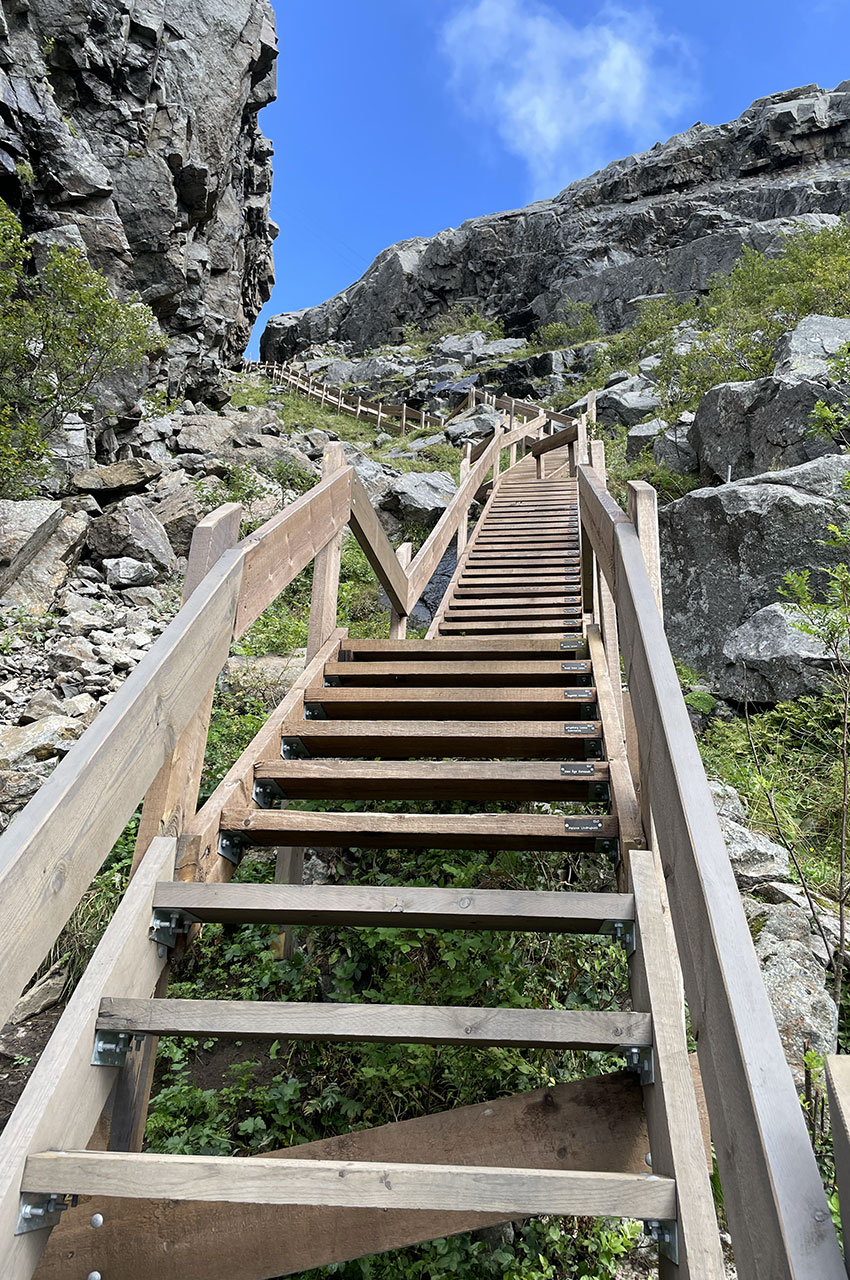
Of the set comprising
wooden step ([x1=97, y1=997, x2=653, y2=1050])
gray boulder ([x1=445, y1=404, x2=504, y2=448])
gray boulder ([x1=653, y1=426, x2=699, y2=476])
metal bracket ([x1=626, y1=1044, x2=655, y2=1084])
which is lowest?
metal bracket ([x1=626, y1=1044, x2=655, y2=1084])

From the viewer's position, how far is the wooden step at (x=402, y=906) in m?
1.70

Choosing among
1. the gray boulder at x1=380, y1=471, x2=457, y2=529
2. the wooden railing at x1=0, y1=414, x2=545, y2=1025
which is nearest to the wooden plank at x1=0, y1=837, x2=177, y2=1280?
the wooden railing at x1=0, y1=414, x2=545, y2=1025

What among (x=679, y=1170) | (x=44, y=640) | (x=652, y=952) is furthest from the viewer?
(x=44, y=640)

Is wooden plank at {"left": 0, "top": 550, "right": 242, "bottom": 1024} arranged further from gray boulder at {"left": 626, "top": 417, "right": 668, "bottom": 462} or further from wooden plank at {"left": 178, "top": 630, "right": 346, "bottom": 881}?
gray boulder at {"left": 626, "top": 417, "right": 668, "bottom": 462}

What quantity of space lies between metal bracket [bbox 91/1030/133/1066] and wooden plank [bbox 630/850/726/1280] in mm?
1059

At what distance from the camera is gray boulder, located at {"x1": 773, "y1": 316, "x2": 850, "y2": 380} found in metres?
8.34

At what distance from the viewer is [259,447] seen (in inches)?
596

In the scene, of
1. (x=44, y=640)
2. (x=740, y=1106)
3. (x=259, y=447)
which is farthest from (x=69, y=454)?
(x=740, y=1106)

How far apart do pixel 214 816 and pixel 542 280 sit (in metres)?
49.3

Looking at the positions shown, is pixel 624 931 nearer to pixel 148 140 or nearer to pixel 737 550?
pixel 737 550

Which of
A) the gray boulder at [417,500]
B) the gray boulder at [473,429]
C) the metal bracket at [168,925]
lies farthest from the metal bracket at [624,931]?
the gray boulder at [473,429]

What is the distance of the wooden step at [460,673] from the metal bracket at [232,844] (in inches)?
49.1

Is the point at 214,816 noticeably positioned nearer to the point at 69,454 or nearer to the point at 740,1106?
the point at 740,1106

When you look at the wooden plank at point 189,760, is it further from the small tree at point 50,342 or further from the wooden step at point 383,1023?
the small tree at point 50,342
